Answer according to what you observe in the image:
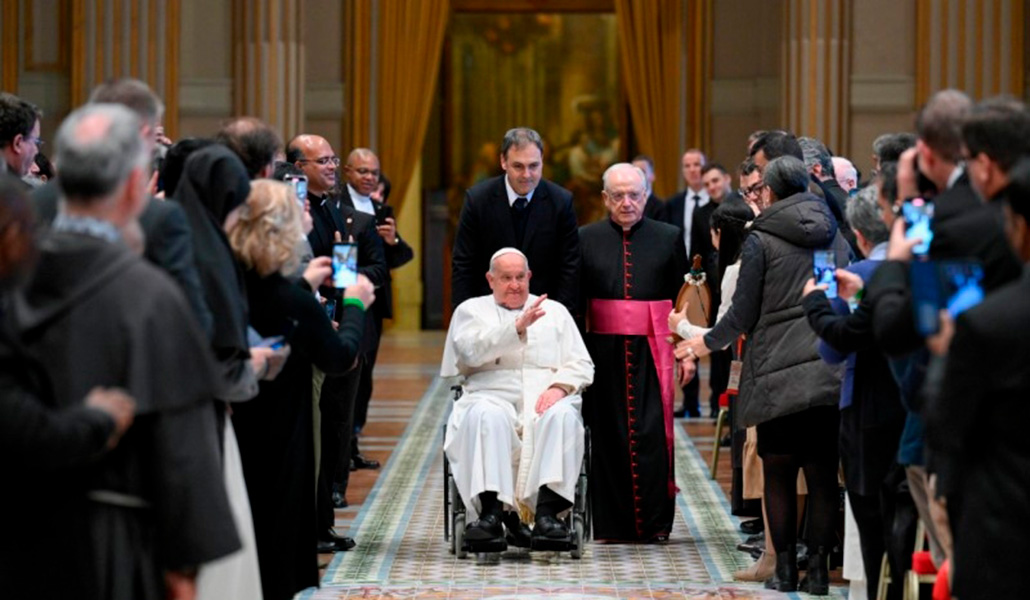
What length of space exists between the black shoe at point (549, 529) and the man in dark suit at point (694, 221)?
138 inches

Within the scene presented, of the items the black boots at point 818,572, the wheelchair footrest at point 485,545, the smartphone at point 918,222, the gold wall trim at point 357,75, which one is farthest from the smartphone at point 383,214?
the gold wall trim at point 357,75

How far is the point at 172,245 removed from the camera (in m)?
4.59

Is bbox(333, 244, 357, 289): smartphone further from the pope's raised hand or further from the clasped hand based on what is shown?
the clasped hand

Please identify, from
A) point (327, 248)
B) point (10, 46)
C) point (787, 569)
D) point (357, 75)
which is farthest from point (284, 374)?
point (357, 75)

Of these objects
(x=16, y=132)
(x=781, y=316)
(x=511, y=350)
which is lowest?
(x=511, y=350)

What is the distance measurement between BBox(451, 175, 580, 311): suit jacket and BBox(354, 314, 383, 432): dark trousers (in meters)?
0.75

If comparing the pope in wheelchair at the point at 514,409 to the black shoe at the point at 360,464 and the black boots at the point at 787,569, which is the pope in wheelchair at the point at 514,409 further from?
the black shoe at the point at 360,464

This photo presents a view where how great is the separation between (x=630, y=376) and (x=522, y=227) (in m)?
0.89

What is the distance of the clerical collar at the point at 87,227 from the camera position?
12.5 feet

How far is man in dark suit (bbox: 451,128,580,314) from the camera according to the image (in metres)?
8.67

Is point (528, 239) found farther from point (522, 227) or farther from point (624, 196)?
point (624, 196)

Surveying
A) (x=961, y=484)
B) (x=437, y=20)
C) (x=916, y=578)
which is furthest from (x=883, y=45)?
(x=961, y=484)

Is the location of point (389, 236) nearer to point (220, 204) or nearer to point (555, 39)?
point (220, 204)

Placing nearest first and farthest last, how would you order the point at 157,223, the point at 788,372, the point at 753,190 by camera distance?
the point at 157,223 < the point at 788,372 < the point at 753,190
